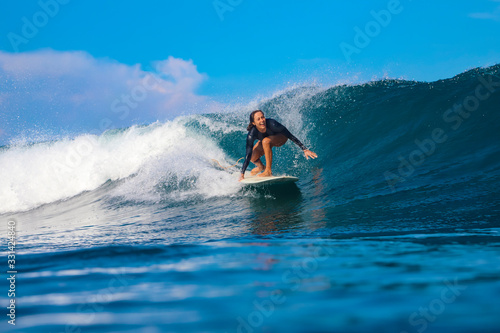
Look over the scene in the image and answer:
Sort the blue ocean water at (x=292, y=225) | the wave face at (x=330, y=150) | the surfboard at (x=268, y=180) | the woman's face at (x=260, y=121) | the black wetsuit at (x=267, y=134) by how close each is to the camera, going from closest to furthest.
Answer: the blue ocean water at (x=292, y=225)
the wave face at (x=330, y=150)
the surfboard at (x=268, y=180)
the woman's face at (x=260, y=121)
the black wetsuit at (x=267, y=134)

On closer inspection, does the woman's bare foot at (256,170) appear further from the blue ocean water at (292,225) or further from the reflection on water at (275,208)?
the reflection on water at (275,208)

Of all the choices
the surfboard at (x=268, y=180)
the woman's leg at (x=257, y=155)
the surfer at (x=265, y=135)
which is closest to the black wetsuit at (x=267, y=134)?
the surfer at (x=265, y=135)

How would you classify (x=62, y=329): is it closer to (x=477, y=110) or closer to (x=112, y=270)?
(x=112, y=270)

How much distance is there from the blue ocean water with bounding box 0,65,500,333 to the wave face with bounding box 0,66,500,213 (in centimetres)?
6

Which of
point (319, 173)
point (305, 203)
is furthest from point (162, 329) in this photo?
point (319, 173)

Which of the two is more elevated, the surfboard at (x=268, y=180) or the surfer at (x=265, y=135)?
the surfer at (x=265, y=135)

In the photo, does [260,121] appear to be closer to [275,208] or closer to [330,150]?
[275,208]

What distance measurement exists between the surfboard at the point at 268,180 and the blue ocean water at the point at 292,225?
0.70ft

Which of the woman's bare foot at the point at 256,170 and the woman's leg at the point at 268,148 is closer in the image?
the woman's leg at the point at 268,148

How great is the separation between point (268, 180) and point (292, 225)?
2.43 meters

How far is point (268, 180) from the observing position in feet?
24.6

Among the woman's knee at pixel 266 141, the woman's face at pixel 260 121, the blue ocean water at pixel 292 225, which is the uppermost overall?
the woman's face at pixel 260 121

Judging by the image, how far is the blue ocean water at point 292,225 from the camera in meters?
2.10

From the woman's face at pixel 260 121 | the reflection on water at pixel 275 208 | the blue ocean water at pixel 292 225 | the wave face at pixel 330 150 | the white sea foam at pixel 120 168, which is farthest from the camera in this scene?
the white sea foam at pixel 120 168
